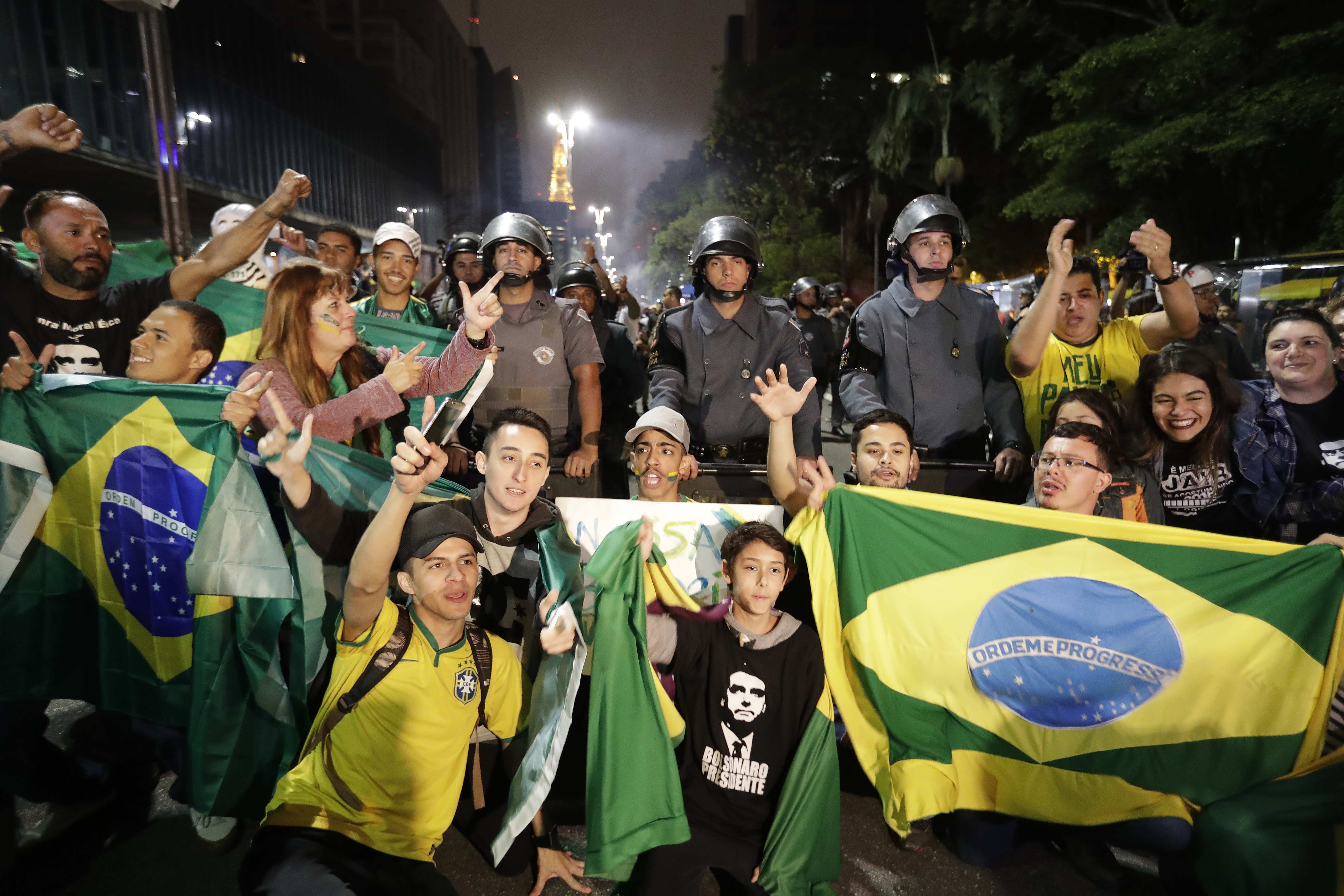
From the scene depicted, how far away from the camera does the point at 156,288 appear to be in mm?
3961

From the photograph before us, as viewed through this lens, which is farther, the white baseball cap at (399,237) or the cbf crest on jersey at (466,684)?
the white baseball cap at (399,237)

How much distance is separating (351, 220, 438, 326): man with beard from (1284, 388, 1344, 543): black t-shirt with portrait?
15.9 ft

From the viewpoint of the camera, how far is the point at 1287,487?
362cm

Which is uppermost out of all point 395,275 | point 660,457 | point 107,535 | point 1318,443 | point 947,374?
point 395,275

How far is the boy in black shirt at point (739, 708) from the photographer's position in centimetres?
282

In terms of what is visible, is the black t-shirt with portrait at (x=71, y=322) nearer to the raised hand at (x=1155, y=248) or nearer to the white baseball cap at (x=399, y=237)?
the white baseball cap at (x=399, y=237)

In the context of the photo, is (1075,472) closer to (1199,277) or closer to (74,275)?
(74,275)

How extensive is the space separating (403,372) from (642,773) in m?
2.02

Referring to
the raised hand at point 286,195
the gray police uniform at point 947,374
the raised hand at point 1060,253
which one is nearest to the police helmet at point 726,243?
the gray police uniform at point 947,374

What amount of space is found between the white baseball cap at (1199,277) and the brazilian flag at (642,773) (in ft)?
19.5

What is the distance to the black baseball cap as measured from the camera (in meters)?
2.83

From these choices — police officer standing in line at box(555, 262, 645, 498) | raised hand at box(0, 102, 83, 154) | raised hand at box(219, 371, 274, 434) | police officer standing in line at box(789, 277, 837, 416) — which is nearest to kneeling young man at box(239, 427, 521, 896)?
raised hand at box(219, 371, 274, 434)

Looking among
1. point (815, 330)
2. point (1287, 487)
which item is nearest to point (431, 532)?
point (1287, 487)

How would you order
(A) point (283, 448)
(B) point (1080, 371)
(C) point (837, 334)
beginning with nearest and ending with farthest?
1. (A) point (283, 448)
2. (B) point (1080, 371)
3. (C) point (837, 334)
